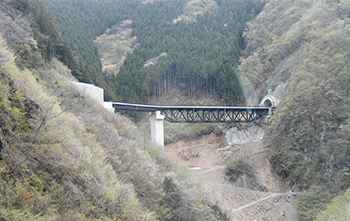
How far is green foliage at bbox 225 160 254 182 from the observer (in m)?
41.9

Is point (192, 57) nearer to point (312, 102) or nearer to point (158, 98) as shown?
point (158, 98)

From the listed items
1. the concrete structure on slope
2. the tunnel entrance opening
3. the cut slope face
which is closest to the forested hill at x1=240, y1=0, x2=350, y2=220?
the concrete structure on slope

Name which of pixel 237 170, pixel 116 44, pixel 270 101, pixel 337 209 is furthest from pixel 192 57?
pixel 337 209

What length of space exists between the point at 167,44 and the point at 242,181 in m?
49.9

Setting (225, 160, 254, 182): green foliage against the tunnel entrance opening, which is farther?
the tunnel entrance opening

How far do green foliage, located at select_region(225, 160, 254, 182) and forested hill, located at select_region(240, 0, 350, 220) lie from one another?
13.1ft

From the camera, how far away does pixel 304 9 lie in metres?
68.9

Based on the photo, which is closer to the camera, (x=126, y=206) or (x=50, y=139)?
(x=50, y=139)

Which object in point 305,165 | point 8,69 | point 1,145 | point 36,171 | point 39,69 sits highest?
point 39,69

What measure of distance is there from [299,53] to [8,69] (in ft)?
170

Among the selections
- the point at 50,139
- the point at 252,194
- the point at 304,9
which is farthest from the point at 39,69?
the point at 304,9

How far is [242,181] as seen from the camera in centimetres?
4116

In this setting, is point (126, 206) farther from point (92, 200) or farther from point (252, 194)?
point (252, 194)

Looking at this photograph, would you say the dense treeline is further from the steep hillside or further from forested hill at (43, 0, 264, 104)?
the steep hillside
